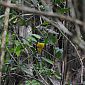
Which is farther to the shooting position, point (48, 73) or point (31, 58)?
point (31, 58)

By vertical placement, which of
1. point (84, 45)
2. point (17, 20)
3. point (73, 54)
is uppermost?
point (84, 45)

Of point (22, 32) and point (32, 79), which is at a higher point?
point (22, 32)

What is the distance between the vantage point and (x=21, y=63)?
1.69 metres

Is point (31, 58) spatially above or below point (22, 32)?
below

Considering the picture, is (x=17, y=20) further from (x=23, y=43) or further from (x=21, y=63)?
(x=21, y=63)

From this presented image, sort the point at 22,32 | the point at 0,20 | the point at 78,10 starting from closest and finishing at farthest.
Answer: the point at 78,10
the point at 0,20
the point at 22,32

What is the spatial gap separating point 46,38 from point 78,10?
1293 mm

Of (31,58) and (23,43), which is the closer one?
(23,43)

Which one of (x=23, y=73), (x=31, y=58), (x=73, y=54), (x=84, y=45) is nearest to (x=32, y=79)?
(x=23, y=73)

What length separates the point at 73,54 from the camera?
57.7 inches

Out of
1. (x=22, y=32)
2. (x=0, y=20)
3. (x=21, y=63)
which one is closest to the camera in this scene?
(x=0, y=20)

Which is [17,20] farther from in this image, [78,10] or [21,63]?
[78,10]

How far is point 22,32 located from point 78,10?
5.27ft

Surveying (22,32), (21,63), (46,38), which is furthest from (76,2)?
(22,32)
